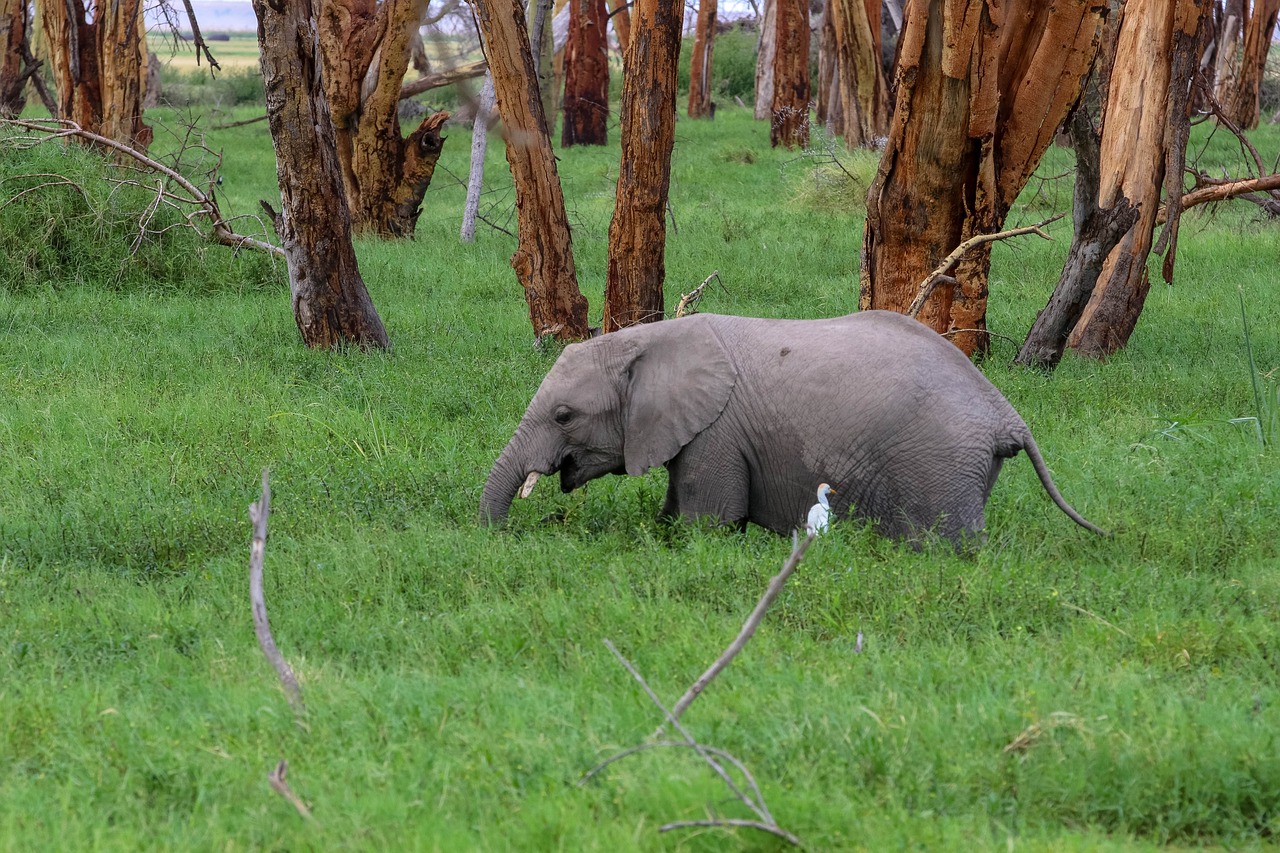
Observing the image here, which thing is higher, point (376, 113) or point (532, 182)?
point (376, 113)

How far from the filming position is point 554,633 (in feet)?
15.7

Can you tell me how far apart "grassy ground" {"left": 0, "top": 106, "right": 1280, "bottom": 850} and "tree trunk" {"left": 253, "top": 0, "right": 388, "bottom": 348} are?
570mm

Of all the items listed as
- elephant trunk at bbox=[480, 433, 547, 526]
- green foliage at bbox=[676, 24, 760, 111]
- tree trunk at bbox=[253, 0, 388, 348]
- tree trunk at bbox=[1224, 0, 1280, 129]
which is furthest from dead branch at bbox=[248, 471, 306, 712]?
green foliage at bbox=[676, 24, 760, 111]

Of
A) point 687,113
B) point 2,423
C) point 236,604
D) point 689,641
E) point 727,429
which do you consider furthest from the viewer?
point 687,113

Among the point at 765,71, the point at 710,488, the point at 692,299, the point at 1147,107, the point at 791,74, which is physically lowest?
the point at 710,488

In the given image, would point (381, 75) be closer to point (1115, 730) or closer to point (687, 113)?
point (1115, 730)

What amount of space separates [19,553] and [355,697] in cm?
229

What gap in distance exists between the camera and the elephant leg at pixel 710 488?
5.68 metres

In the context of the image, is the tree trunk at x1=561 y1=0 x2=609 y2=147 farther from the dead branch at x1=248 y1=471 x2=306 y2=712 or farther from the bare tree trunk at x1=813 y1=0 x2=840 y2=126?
the dead branch at x1=248 y1=471 x2=306 y2=712

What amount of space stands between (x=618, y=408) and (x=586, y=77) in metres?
21.7

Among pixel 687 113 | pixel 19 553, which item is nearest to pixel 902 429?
pixel 19 553

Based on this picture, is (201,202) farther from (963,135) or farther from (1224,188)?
(1224,188)

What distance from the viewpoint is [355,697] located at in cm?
418

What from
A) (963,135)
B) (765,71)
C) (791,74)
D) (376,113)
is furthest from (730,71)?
(963,135)
